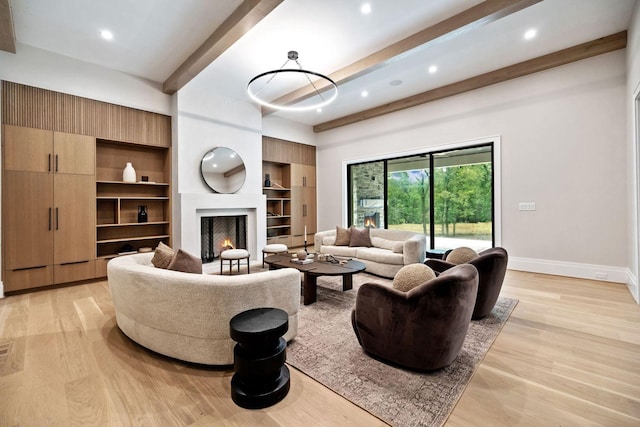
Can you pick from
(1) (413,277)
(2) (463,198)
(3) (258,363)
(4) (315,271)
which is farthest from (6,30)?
(2) (463,198)

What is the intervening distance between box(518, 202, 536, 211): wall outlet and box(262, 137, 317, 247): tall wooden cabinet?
465 cm

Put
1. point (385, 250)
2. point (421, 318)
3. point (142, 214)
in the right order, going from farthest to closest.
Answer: point (142, 214) → point (385, 250) → point (421, 318)

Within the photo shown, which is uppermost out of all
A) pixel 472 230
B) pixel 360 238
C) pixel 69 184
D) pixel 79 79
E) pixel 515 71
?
pixel 515 71

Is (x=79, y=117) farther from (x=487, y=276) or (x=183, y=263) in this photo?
(x=487, y=276)

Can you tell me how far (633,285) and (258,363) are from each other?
188 inches

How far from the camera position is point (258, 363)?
1.75 meters

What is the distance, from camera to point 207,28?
364 cm

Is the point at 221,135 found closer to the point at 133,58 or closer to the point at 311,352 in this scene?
the point at 133,58

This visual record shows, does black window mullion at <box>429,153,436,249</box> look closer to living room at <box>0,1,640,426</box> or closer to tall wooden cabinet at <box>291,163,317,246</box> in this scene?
living room at <box>0,1,640,426</box>

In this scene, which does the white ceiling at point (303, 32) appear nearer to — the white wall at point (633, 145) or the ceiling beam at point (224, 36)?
the ceiling beam at point (224, 36)

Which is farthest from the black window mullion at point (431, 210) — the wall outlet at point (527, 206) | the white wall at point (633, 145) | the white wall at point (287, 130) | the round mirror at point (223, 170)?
the round mirror at point (223, 170)

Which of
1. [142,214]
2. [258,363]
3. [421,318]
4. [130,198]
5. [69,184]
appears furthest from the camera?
[142,214]

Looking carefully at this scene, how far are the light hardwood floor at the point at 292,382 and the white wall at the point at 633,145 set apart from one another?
3.28 ft

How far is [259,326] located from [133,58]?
4.72m
